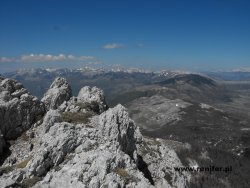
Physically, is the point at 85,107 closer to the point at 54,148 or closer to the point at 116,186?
the point at 54,148

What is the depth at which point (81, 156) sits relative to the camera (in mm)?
38500

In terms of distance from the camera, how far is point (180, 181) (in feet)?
195

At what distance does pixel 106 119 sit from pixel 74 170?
17.4 metres

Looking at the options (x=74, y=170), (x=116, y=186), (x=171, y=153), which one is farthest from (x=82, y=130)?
(x=171, y=153)

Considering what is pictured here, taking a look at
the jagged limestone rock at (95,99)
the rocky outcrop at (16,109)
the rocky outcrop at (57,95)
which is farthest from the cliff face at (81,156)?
the rocky outcrop at (57,95)

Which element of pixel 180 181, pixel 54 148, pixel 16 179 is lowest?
pixel 180 181

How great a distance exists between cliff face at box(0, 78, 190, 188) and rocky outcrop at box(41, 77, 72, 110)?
10.4 m

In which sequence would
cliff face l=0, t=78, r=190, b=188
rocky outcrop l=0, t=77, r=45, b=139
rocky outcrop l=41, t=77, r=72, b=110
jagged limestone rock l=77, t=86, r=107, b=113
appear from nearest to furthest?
1. cliff face l=0, t=78, r=190, b=188
2. rocky outcrop l=0, t=77, r=45, b=139
3. jagged limestone rock l=77, t=86, r=107, b=113
4. rocky outcrop l=41, t=77, r=72, b=110

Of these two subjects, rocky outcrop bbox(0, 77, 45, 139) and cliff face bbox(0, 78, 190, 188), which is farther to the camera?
rocky outcrop bbox(0, 77, 45, 139)

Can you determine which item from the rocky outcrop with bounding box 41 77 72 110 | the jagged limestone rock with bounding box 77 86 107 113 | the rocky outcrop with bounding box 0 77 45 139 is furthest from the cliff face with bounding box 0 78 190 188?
the rocky outcrop with bounding box 41 77 72 110

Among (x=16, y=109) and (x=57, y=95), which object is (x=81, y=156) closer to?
(x=16, y=109)

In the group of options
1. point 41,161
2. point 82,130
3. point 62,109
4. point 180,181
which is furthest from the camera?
point 62,109

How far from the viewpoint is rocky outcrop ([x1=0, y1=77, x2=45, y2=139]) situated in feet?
177

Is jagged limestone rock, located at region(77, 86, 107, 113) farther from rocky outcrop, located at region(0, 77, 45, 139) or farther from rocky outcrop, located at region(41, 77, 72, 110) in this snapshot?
rocky outcrop, located at region(0, 77, 45, 139)
